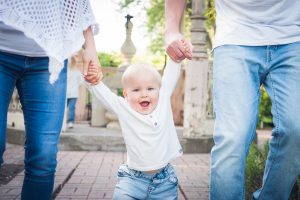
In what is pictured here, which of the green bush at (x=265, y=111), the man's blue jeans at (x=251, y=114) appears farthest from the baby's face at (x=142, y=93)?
the green bush at (x=265, y=111)

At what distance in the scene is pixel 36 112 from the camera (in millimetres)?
2160

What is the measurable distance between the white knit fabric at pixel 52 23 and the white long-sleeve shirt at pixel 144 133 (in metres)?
0.58

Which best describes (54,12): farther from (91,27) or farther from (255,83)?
(255,83)

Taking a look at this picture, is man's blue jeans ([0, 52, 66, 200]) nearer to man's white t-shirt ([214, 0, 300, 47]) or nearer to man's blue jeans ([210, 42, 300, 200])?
man's blue jeans ([210, 42, 300, 200])

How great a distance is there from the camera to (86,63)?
7.70 ft

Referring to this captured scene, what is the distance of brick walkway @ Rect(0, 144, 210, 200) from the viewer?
3871 mm

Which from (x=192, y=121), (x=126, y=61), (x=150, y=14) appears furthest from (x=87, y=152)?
(x=150, y=14)

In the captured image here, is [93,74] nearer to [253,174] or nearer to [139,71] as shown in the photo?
[139,71]

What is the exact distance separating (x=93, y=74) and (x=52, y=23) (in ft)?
1.62

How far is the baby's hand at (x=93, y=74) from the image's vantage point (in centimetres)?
237

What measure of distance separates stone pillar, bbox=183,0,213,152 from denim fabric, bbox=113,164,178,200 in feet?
14.8

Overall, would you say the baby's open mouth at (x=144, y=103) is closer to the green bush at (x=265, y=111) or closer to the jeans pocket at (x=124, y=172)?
the jeans pocket at (x=124, y=172)

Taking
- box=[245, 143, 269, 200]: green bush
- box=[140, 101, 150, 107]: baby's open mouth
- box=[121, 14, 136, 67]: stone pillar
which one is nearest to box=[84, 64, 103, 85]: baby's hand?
box=[140, 101, 150, 107]: baby's open mouth

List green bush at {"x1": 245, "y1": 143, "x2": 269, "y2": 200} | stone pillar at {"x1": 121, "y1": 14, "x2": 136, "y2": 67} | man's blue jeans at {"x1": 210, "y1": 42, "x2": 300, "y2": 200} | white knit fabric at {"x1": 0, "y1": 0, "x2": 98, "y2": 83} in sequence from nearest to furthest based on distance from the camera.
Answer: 1. white knit fabric at {"x1": 0, "y1": 0, "x2": 98, "y2": 83}
2. man's blue jeans at {"x1": 210, "y1": 42, "x2": 300, "y2": 200}
3. green bush at {"x1": 245, "y1": 143, "x2": 269, "y2": 200}
4. stone pillar at {"x1": 121, "y1": 14, "x2": 136, "y2": 67}
